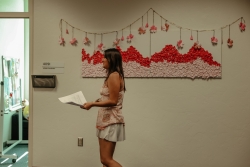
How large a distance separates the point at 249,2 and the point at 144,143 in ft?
6.15

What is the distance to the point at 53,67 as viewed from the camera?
129 inches

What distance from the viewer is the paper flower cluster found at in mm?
3125

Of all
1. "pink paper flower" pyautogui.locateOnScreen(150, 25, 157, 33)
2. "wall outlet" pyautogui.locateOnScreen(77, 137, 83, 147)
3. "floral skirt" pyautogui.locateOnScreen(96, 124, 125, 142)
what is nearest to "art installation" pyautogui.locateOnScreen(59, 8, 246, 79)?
"pink paper flower" pyautogui.locateOnScreen(150, 25, 157, 33)

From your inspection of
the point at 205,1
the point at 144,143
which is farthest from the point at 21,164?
the point at 205,1

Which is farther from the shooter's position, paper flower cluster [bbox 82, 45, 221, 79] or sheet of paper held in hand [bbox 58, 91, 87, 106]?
paper flower cluster [bbox 82, 45, 221, 79]

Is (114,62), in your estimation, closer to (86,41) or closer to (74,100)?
(74,100)

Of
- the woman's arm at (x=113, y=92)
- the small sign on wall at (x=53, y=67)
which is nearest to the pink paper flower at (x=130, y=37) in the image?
the small sign on wall at (x=53, y=67)

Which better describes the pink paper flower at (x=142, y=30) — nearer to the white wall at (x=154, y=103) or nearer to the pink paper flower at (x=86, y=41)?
the white wall at (x=154, y=103)

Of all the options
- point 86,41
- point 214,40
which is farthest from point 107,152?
point 214,40

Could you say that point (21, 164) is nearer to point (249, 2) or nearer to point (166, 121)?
point (166, 121)

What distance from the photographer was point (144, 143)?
3225mm

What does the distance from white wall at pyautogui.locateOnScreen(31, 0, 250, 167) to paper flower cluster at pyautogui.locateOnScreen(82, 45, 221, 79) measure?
0.08m

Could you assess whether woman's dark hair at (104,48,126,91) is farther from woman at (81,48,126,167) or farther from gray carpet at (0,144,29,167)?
gray carpet at (0,144,29,167)

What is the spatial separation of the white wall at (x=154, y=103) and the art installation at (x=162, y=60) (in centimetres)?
Result: 6
